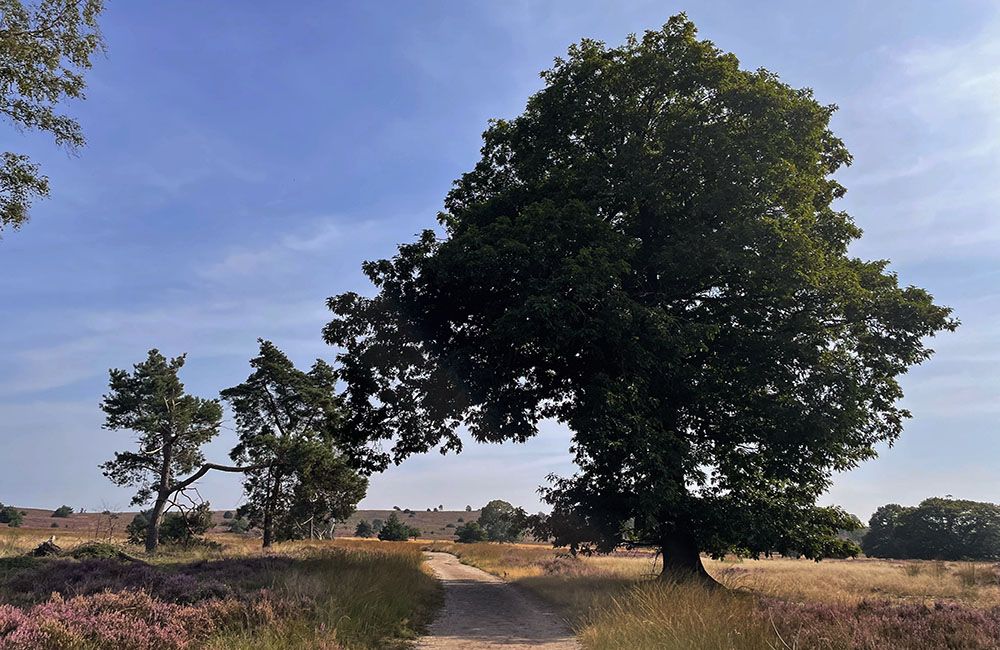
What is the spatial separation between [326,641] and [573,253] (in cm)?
1139

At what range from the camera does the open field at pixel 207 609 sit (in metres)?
7.34

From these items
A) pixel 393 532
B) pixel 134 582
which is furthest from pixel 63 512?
pixel 134 582

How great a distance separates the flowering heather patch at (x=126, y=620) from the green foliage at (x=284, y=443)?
3282 centimetres

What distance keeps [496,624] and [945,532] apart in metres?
81.6

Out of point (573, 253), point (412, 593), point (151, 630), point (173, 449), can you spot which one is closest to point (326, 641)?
point (151, 630)

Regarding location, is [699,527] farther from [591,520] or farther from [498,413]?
[498,413]

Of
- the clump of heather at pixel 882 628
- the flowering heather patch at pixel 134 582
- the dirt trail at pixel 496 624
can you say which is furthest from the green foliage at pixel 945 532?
the flowering heather patch at pixel 134 582

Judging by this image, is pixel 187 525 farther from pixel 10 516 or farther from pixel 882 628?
pixel 10 516

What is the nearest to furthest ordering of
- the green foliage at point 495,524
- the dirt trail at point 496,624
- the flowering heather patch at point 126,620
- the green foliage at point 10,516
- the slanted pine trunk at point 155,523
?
the flowering heather patch at point 126,620 < the dirt trail at point 496,624 < the slanted pine trunk at point 155,523 < the green foliage at point 10,516 < the green foliage at point 495,524

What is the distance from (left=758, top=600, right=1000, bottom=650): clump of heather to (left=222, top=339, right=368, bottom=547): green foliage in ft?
122

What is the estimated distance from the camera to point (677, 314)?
709 inches

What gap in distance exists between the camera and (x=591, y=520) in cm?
1703

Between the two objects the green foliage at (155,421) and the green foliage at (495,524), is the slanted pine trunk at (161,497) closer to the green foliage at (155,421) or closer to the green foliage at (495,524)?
the green foliage at (155,421)

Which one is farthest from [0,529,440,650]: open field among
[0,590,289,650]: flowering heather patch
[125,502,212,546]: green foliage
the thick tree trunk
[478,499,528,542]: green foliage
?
[478,499,528,542]: green foliage
